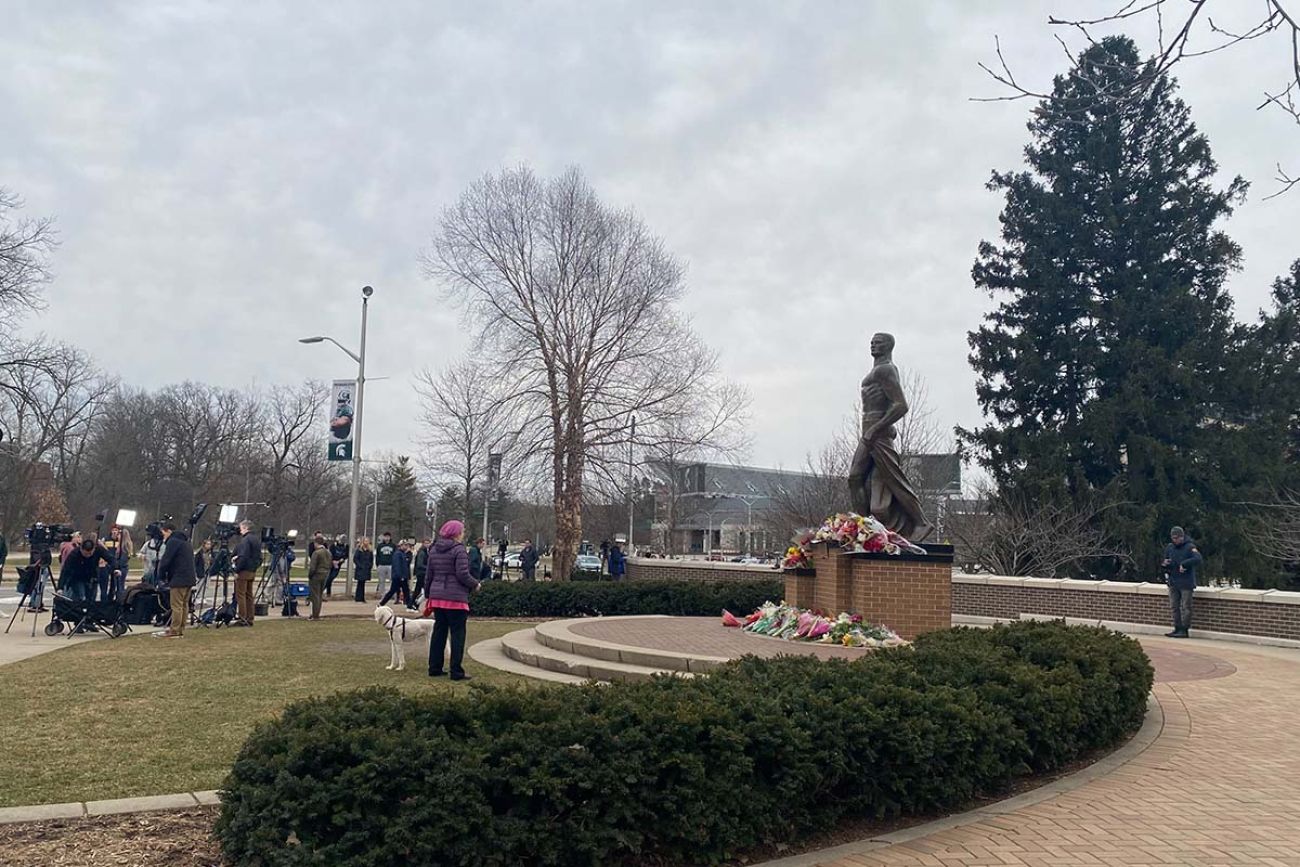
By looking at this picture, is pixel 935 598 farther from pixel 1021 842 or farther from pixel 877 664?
pixel 1021 842

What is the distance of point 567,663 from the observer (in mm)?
11094

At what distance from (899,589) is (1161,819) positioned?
261 inches

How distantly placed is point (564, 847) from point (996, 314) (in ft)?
106

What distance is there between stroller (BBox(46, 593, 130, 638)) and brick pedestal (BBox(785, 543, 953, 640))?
421 inches

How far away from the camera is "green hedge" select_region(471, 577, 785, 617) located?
19734 mm

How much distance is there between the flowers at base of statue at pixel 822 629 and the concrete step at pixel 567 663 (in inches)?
98.3

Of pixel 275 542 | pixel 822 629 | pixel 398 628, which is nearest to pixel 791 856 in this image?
pixel 398 628

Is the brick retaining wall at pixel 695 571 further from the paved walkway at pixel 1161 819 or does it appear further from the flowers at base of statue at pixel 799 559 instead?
the paved walkway at pixel 1161 819

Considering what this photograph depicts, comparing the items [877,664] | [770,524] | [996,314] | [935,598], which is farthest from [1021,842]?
[770,524]

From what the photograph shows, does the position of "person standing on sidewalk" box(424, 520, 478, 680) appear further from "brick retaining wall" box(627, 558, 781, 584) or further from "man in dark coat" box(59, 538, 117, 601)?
"brick retaining wall" box(627, 558, 781, 584)

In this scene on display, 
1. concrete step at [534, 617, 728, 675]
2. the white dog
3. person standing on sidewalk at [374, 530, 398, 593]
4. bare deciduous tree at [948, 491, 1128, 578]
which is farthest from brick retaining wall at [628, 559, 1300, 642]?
person standing on sidewalk at [374, 530, 398, 593]

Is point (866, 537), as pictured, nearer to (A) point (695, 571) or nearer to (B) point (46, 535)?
(B) point (46, 535)

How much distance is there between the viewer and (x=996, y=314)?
3362cm

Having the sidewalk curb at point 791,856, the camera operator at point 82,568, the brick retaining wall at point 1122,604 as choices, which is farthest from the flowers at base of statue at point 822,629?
the camera operator at point 82,568
